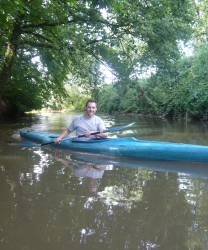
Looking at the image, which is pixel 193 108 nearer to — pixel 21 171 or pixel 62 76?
pixel 62 76

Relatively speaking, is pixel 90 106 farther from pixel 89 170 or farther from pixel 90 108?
pixel 89 170

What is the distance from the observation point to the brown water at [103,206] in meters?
1.89

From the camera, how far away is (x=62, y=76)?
46.9ft

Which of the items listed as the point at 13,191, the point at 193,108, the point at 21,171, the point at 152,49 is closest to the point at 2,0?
the point at 21,171

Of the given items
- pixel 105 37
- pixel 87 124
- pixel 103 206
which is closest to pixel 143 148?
pixel 87 124

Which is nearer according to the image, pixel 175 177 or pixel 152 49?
pixel 175 177

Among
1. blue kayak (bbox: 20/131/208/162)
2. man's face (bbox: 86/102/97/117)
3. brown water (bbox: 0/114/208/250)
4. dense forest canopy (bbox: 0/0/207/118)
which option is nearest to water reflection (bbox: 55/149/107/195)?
brown water (bbox: 0/114/208/250)

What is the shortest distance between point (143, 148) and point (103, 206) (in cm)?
249

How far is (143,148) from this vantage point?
191 inches

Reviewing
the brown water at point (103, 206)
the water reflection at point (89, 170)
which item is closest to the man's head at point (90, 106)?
the water reflection at point (89, 170)

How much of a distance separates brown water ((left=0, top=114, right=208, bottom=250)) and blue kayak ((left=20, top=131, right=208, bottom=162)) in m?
0.28

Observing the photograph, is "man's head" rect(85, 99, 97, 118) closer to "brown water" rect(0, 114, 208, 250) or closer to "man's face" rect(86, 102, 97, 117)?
"man's face" rect(86, 102, 97, 117)

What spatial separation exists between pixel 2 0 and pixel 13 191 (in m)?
3.08

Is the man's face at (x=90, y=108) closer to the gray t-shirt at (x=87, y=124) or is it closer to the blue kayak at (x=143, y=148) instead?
the gray t-shirt at (x=87, y=124)
